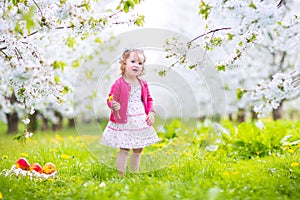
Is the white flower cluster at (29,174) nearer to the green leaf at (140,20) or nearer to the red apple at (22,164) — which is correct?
the red apple at (22,164)

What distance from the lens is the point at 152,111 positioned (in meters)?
4.38

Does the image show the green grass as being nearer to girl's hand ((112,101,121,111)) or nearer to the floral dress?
the floral dress

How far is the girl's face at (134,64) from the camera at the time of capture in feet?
14.0

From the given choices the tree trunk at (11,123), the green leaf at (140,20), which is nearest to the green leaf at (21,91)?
the green leaf at (140,20)

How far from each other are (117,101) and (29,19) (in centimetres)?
164

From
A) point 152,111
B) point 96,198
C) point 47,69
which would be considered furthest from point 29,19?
point 152,111

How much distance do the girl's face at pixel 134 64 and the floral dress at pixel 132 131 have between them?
186 mm

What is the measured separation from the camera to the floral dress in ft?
13.8

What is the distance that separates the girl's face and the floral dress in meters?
0.19

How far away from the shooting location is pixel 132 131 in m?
4.20

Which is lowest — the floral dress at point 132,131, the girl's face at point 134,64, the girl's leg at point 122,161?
the girl's leg at point 122,161

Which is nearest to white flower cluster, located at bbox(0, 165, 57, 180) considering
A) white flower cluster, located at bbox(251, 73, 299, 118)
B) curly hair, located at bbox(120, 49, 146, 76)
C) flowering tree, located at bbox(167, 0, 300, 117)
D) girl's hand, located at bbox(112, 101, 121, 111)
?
girl's hand, located at bbox(112, 101, 121, 111)

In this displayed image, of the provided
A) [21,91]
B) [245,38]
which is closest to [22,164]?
[21,91]

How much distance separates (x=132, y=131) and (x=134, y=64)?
680mm
